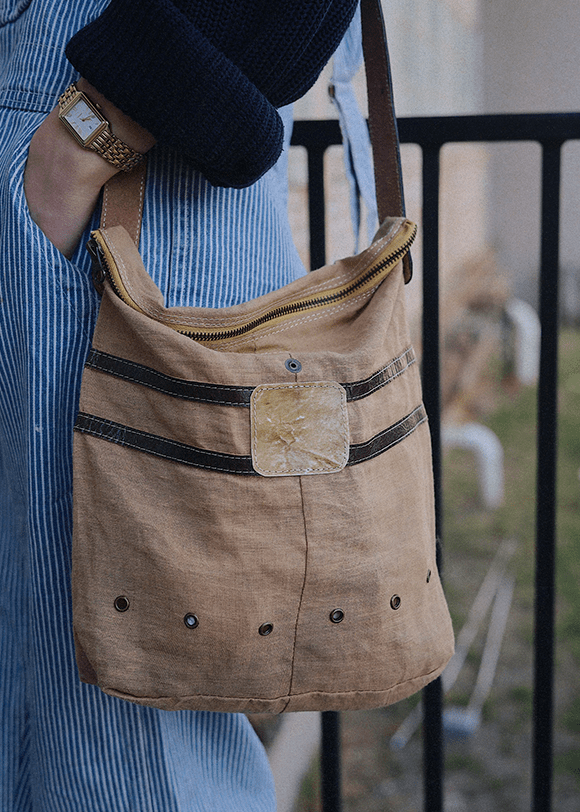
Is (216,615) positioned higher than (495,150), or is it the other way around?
(495,150)

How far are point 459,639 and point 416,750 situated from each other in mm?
615

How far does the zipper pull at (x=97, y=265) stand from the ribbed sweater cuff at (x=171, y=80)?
0.12m

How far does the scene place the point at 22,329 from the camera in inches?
32.7

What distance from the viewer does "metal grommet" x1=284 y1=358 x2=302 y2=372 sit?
2.58 feet

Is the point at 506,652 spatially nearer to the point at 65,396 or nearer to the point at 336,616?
the point at 336,616

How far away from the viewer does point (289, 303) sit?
84cm

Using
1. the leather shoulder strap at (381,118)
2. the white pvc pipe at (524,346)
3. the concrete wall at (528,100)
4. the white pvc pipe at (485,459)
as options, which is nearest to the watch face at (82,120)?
the leather shoulder strap at (381,118)

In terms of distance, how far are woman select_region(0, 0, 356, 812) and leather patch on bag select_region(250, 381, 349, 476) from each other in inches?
5.9

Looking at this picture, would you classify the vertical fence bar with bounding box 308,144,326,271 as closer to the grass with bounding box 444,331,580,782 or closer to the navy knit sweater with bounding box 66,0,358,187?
the navy knit sweater with bounding box 66,0,358,187

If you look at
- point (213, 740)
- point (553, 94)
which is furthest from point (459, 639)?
point (553, 94)

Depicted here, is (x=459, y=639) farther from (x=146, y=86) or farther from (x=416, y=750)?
(x=146, y=86)

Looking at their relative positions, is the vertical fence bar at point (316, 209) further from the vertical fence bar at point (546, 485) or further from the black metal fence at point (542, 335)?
the vertical fence bar at point (546, 485)

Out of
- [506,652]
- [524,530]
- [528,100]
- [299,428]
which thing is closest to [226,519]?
[299,428]

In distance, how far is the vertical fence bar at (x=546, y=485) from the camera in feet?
3.85
